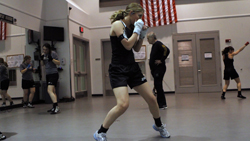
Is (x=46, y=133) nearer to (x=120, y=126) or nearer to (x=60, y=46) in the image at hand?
(x=120, y=126)

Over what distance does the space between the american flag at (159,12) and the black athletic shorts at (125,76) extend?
23.5ft

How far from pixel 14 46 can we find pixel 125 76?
5308 millimetres

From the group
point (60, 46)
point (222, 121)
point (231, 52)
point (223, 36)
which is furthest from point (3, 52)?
point (223, 36)

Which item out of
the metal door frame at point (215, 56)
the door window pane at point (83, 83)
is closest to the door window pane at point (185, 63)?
the metal door frame at point (215, 56)

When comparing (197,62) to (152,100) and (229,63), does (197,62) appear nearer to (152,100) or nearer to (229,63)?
(229,63)

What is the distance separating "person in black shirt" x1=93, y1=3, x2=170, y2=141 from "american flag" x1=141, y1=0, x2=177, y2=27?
23.1 ft

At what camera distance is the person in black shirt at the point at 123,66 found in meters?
2.25

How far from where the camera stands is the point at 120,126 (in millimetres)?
3248

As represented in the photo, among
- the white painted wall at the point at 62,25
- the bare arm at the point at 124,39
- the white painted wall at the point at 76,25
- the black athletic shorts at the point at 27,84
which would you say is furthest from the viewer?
the white painted wall at the point at 76,25

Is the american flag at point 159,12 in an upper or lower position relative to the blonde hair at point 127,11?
upper

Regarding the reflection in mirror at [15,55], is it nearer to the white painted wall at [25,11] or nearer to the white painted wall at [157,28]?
the white painted wall at [25,11]

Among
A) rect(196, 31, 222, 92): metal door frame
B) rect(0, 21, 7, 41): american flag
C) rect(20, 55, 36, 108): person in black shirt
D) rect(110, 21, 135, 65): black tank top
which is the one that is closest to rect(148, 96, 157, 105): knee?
rect(110, 21, 135, 65): black tank top

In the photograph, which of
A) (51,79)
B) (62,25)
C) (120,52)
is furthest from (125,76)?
(62,25)

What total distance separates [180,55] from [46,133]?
7134 mm
